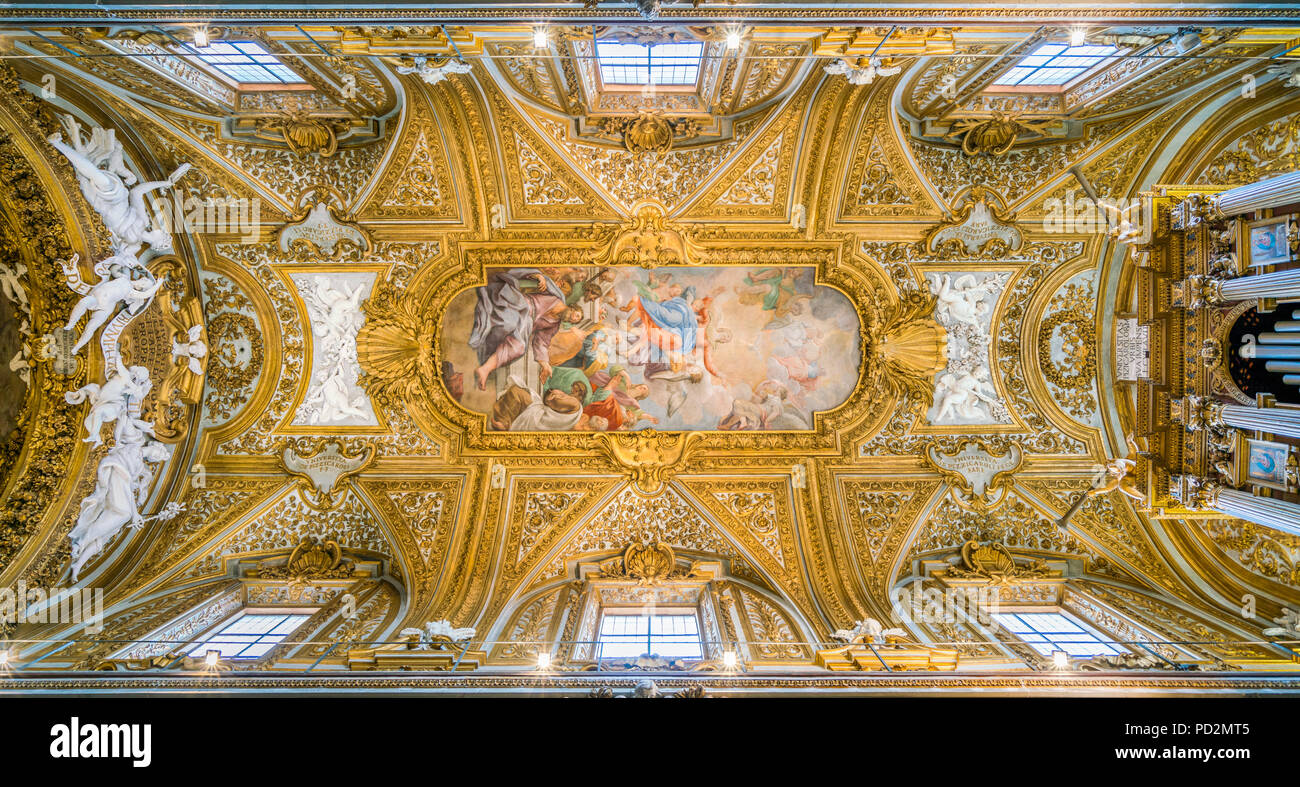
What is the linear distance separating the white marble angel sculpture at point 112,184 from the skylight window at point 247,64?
6.59 feet

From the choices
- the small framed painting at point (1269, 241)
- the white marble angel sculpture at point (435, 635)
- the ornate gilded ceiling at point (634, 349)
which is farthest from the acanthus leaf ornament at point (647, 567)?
the small framed painting at point (1269, 241)

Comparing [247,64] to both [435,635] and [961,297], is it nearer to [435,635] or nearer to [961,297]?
[435,635]

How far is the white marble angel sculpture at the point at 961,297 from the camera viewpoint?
1205 centimetres

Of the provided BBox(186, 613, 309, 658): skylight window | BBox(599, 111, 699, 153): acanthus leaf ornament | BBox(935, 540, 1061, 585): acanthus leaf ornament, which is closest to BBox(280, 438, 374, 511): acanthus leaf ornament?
BBox(186, 613, 309, 658): skylight window

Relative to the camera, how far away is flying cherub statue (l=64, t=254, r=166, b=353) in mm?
10312

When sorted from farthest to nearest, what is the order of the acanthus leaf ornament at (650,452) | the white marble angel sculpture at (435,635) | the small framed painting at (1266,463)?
the acanthus leaf ornament at (650,452) < the small framed painting at (1266,463) < the white marble angel sculpture at (435,635)

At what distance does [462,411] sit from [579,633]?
4.89 metres

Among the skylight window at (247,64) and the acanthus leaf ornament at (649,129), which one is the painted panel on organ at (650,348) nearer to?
the acanthus leaf ornament at (649,129)

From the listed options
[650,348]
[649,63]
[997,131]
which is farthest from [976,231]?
[649,63]
